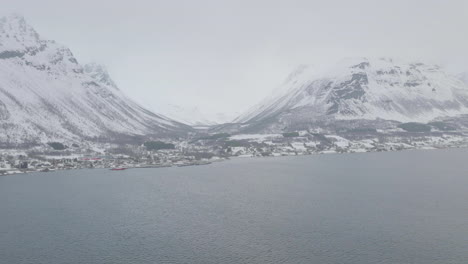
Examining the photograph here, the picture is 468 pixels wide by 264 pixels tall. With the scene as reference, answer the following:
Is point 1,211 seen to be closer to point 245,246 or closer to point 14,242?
point 14,242

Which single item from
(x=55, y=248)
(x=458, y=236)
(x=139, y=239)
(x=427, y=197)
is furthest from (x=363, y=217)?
(x=55, y=248)

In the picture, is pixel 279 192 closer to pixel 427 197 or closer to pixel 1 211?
pixel 427 197

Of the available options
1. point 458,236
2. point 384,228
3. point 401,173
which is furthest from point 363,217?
point 401,173

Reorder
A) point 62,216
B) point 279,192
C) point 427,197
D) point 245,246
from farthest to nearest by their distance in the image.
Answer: point 279,192
point 427,197
point 62,216
point 245,246

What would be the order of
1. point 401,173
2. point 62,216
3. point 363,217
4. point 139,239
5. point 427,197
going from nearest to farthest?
1. point 139,239
2. point 363,217
3. point 62,216
4. point 427,197
5. point 401,173

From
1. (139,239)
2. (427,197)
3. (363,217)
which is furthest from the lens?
(427,197)

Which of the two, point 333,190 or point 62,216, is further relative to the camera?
point 333,190
